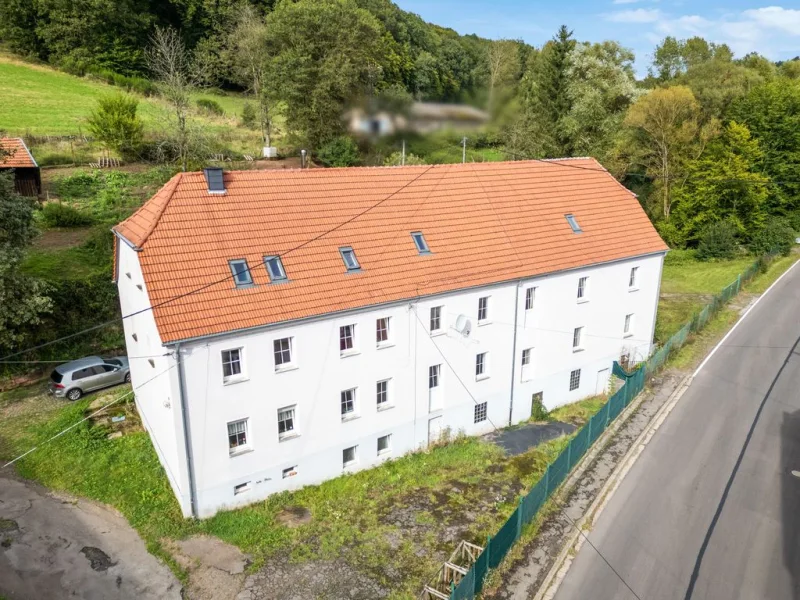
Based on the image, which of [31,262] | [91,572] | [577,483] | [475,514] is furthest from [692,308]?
[31,262]

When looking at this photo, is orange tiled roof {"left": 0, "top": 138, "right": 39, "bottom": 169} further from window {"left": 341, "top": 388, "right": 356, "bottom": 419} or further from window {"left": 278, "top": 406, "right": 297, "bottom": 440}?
window {"left": 341, "top": 388, "right": 356, "bottom": 419}

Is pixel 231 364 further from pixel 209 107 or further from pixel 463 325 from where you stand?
pixel 209 107

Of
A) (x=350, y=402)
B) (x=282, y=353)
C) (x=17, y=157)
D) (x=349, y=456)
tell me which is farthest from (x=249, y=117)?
(x=349, y=456)

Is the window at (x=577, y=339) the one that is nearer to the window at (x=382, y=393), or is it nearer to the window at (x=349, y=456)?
the window at (x=382, y=393)

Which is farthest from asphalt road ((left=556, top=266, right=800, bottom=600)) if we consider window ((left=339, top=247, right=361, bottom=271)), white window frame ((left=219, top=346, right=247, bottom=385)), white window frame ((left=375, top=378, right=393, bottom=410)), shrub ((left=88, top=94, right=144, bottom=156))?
shrub ((left=88, top=94, right=144, bottom=156))

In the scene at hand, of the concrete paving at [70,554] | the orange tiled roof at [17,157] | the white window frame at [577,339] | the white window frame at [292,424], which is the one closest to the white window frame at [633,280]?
the white window frame at [577,339]

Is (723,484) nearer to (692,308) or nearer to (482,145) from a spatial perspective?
(482,145)
